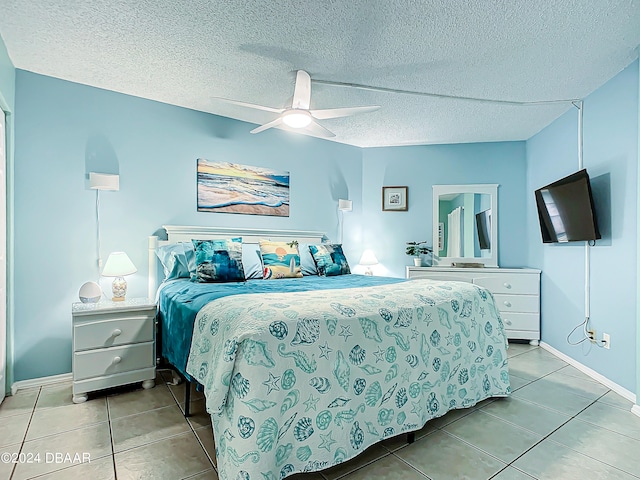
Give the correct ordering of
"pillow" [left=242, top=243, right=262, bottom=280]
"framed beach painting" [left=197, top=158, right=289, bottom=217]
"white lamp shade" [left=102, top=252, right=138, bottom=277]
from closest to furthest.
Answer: "white lamp shade" [left=102, top=252, right=138, bottom=277] < "pillow" [left=242, top=243, right=262, bottom=280] < "framed beach painting" [left=197, top=158, right=289, bottom=217]

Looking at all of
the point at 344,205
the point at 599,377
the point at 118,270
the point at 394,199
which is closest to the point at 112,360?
the point at 118,270

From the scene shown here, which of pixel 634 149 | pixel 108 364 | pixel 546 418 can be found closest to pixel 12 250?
pixel 108 364

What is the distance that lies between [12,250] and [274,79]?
2.44 meters

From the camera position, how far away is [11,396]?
8.55ft

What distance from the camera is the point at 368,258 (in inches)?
181

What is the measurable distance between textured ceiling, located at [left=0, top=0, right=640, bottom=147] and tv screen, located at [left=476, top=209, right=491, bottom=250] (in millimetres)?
1492

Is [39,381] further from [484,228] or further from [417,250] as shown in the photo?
[484,228]

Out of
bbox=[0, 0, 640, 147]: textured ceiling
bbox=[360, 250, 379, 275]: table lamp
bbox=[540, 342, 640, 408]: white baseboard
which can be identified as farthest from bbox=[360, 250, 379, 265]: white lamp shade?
bbox=[540, 342, 640, 408]: white baseboard

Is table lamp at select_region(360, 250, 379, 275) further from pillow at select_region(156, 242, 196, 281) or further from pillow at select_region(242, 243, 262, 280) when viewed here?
pillow at select_region(156, 242, 196, 281)

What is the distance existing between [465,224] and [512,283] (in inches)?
37.9

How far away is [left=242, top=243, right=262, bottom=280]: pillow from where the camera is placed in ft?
10.6

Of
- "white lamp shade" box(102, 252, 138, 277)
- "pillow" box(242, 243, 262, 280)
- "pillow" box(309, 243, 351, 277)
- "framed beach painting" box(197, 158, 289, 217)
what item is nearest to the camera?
"white lamp shade" box(102, 252, 138, 277)

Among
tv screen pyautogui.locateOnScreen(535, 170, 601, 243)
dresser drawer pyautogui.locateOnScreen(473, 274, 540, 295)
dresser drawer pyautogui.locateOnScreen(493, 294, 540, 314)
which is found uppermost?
tv screen pyautogui.locateOnScreen(535, 170, 601, 243)

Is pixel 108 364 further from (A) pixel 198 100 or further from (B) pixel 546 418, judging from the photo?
(B) pixel 546 418
